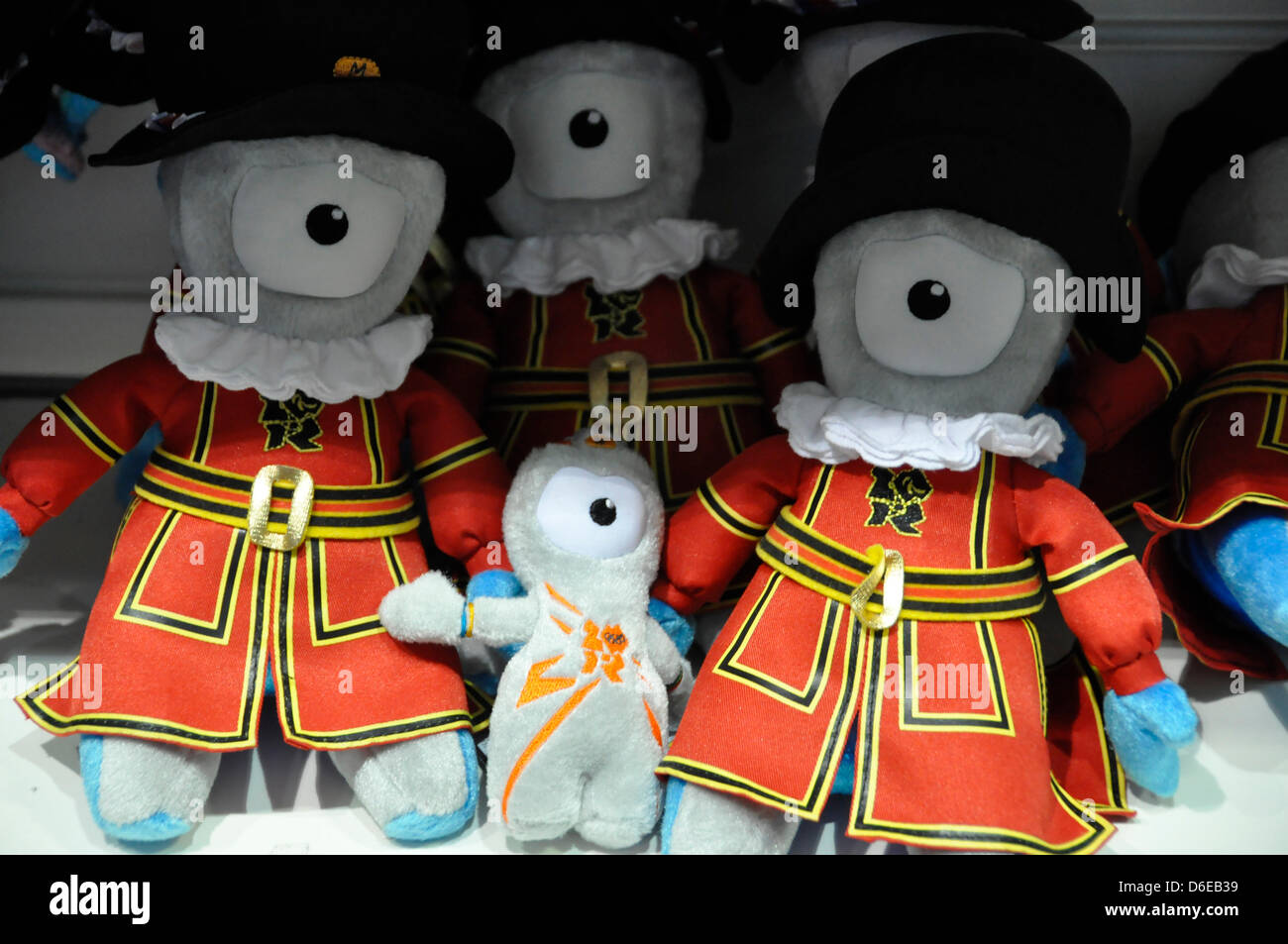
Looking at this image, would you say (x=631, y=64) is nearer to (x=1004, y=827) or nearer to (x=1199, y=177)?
(x=1199, y=177)

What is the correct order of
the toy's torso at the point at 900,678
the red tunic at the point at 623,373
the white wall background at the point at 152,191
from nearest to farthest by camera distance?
1. the toy's torso at the point at 900,678
2. the red tunic at the point at 623,373
3. the white wall background at the point at 152,191

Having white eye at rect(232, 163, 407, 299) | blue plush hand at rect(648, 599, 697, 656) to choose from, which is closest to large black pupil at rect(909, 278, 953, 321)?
blue plush hand at rect(648, 599, 697, 656)

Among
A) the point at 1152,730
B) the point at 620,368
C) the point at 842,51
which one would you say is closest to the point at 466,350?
the point at 620,368

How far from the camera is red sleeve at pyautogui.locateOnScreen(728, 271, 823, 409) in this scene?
1.34 meters

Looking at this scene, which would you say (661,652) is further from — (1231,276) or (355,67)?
(1231,276)

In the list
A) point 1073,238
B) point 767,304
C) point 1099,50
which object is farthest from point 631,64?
point 1099,50

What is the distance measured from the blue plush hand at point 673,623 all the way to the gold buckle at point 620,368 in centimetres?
22

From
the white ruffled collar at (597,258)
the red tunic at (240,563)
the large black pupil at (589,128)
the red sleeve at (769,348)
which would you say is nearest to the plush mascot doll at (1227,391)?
the red sleeve at (769,348)

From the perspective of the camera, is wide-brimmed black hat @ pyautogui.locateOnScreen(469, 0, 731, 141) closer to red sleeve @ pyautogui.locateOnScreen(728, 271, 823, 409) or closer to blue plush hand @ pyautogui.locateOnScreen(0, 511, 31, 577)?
red sleeve @ pyautogui.locateOnScreen(728, 271, 823, 409)

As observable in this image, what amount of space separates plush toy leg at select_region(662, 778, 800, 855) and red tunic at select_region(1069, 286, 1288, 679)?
1.57 ft

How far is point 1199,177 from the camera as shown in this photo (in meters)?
1.37

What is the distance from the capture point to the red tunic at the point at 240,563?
3.53ft

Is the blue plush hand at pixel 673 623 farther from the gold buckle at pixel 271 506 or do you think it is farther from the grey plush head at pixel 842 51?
the grey plush head at pixel 842 51
